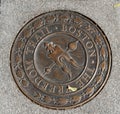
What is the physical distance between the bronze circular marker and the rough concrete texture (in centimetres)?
6

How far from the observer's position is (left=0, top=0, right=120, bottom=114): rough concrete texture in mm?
3504

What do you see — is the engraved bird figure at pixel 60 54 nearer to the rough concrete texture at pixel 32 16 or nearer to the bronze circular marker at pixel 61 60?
the bronze circular marker at pixel 61 60

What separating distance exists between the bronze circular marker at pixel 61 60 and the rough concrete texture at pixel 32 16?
6 centimetres

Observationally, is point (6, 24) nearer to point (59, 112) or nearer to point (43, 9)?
point (43, 9)

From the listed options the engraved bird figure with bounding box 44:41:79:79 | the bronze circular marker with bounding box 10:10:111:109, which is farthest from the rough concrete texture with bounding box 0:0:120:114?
the engraved bird figure with bounding box 44:41:79:79

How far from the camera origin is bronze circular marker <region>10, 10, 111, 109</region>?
11.6ft

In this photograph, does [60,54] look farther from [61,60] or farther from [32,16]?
[32,16]

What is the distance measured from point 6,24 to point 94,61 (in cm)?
105

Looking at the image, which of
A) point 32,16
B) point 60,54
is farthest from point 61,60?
point 32,16

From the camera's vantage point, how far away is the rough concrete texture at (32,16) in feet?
11.5

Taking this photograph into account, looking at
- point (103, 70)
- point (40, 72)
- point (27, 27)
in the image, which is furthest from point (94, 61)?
point (27, 27)

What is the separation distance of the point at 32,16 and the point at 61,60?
61 cm

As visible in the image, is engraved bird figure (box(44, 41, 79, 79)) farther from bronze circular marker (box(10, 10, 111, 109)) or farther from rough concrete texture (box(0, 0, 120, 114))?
rough concrete texture (box(0, 0, 120, 114))

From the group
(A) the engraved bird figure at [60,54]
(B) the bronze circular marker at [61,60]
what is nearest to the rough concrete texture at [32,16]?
(B) the bronze circular marker at [61,60]
